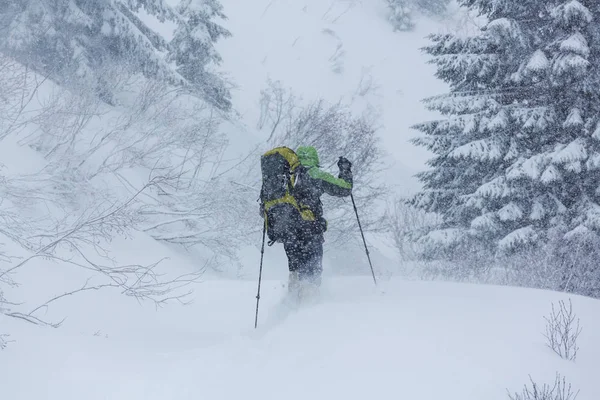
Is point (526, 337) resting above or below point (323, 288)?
below

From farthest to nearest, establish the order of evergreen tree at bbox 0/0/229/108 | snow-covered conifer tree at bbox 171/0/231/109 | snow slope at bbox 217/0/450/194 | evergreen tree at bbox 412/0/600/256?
snow slope at bbox 217/0/450/194 < snow-covered conifer tree at bbox 171/0/231/109 < evergreen tree at bbox 0/0/229/108 < evergreen tree at bbox 412/0/600/256

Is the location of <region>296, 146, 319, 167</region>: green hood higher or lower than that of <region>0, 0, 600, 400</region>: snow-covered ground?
higher

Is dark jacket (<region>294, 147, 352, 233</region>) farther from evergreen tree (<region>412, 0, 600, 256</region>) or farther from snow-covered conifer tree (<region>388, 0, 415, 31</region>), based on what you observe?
snow-covered conifer tree (<region>388, 0, 415, 31</region>)

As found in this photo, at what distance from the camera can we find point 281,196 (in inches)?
230

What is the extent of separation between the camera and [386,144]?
4075cm

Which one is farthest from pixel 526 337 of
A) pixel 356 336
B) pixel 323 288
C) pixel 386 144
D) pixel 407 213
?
pixel 386 144

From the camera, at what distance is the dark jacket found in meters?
5.77

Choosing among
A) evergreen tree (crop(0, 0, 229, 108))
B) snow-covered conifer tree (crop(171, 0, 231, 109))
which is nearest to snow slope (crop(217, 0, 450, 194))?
snow-covered conifer tree (crop(171, 0, 231, 109))

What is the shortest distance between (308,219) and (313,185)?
1.31 ft

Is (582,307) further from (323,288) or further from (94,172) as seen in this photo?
(94,172)

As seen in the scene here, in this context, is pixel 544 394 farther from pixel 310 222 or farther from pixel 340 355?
pixel 310 222

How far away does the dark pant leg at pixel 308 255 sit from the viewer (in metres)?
6.03

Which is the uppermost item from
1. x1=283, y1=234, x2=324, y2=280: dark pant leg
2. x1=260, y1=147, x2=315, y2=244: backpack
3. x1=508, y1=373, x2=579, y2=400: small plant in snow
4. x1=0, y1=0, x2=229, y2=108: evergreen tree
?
x1=0, y1=0, x2=229, y2=108: evergreen tree

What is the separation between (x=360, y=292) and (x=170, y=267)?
6.70 metres
